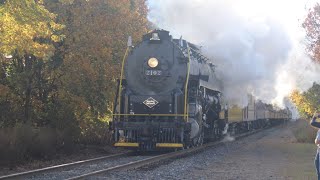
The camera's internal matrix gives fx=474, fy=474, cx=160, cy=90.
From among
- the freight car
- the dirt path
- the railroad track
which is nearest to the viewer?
the railroad track

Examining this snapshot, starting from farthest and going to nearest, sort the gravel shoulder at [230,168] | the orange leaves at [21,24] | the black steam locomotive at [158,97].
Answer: the black steam locomotive at [158,97]
the orange leaves at [21,24]
the gravel shoulder at [230,168]

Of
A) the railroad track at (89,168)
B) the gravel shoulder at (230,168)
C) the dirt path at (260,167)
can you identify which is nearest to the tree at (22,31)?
the railroad track at (89,168)

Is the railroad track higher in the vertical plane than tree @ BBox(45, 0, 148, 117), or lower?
lower

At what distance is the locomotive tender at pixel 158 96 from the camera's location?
643 inches

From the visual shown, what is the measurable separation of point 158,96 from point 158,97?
36mm

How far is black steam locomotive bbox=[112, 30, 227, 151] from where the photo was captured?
16.3 m

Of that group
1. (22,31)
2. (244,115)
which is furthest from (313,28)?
(22,31)

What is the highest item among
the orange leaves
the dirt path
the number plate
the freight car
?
the orange leaves

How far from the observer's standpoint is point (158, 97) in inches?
664

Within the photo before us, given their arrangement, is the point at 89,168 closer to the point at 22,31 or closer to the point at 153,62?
the point at 22,31

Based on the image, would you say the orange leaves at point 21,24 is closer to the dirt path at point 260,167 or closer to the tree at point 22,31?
the tree at point 22,31

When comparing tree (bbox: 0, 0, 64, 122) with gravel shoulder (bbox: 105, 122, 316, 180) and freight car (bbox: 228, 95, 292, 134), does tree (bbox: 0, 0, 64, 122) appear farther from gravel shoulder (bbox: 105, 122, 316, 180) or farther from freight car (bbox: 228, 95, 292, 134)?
freight car (bbox: 228, 95, 292, 134)

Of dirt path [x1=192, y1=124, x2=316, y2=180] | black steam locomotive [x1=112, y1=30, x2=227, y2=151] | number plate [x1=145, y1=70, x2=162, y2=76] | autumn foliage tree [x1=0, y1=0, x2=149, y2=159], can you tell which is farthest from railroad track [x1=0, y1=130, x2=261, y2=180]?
number plate [x1=145, y1=70, x2=162, y2=76]

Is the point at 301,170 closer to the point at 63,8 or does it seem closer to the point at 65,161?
the point at 65,161
